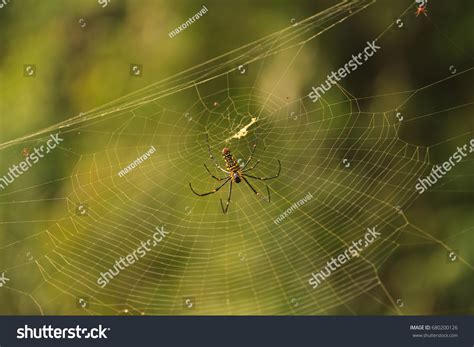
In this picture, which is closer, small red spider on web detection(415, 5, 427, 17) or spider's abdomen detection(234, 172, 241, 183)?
small red spider on web detection(415, 5, 427, 17)

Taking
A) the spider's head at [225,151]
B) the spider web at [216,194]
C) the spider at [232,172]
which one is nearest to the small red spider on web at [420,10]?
the spider web at [216,194]

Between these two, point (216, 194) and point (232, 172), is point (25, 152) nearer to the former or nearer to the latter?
point (216, 194)

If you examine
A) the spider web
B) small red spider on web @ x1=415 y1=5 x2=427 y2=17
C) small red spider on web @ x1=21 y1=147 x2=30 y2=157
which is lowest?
the spider web

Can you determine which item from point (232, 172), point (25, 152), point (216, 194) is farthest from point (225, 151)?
point (25, 152)

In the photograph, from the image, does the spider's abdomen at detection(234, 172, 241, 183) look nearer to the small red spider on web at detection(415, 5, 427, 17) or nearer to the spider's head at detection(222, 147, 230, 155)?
the spider's head at detection(222, 147, 230, 155)

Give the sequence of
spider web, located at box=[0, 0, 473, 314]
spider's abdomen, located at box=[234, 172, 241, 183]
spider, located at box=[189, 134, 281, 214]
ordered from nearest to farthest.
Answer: spider web, located at box=[0, 0, 473, 314] → spider, located at box=[189, 134, 281, 214] → spider's abdomen, located at box=[234, 172, 241, 183]

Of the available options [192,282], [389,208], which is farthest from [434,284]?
[192,282]

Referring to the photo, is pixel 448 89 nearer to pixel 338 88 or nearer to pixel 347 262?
pixel 338 88

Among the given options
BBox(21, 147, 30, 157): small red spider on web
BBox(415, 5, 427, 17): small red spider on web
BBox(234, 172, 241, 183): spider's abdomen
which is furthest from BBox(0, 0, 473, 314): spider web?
BBox(415, 5, 427, 17): small red spider on web

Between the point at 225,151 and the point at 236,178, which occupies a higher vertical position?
the point at 225,151
